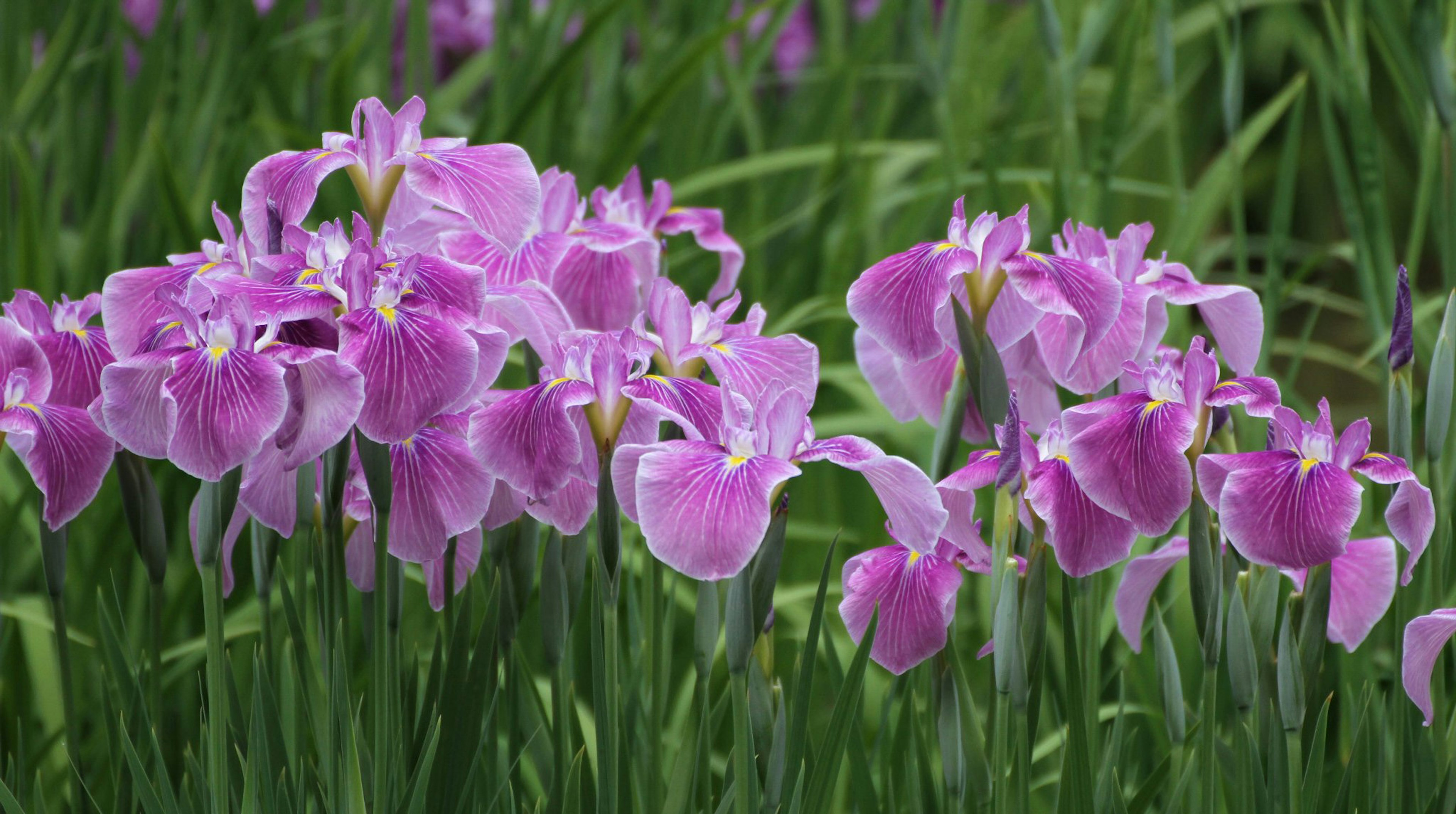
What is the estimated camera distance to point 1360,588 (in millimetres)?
817

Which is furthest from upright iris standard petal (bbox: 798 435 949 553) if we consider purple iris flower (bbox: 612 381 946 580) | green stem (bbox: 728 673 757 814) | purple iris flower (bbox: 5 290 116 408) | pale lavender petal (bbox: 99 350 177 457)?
purple iris flower (bbox: 5 290 116 408)

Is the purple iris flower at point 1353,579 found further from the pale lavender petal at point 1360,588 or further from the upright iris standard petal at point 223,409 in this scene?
the upright iris standard petal at point 223,409

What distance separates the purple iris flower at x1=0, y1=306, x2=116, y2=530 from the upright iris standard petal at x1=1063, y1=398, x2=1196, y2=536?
0.57 metres

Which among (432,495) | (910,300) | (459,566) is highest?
(910,300)

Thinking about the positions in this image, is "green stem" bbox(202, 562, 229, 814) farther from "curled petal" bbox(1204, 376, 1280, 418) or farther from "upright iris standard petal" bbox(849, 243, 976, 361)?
"curled petal" bbox(1204, 376, 1280, 418)

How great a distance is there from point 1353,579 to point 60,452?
804 mm

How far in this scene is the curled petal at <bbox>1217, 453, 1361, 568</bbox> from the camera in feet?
2.14

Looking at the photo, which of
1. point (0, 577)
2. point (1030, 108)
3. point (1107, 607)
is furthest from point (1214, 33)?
point (0, 577)

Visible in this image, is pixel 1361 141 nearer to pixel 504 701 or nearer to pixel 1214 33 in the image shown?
pixel 504 701

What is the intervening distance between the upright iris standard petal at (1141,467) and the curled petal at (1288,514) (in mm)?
25

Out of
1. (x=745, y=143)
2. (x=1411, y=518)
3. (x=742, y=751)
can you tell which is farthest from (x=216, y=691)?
(x=745, y=143)

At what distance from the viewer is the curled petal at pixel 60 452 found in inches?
29.3

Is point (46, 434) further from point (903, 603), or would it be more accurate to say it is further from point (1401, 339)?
point (1401, 339)

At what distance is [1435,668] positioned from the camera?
982 millimetres
